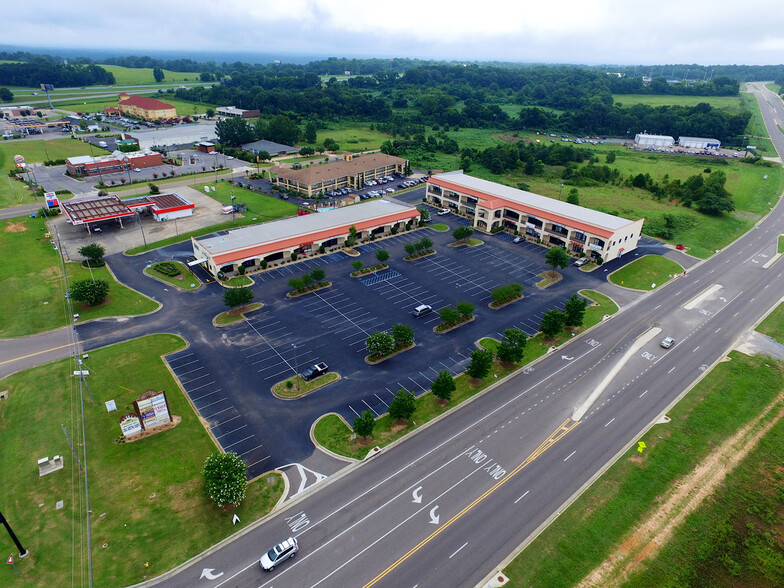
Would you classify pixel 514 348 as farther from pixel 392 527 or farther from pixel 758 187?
pixel 758 187

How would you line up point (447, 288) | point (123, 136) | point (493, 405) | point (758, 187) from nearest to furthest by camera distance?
point (493, 405)
point (447, 288)
point (758, 187)
point (123, 136)

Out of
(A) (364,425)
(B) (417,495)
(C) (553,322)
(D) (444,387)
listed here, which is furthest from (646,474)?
(A) (364,425)

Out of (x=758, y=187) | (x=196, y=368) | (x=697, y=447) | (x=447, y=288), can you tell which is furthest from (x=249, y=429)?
(x=758, y=187)

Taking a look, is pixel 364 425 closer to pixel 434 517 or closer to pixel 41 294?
pixel 434 517

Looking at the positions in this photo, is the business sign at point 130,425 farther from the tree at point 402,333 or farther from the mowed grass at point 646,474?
the mowed grass at point 646,474

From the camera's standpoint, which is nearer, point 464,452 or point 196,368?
point 464,452

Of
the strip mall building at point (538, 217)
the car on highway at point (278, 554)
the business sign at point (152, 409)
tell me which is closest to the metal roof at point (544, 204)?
the strip mall building at point (538, 217)

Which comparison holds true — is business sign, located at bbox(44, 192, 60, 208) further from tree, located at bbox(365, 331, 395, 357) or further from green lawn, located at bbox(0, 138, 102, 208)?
tree, located at bbox(365, 331, 395, 357)
